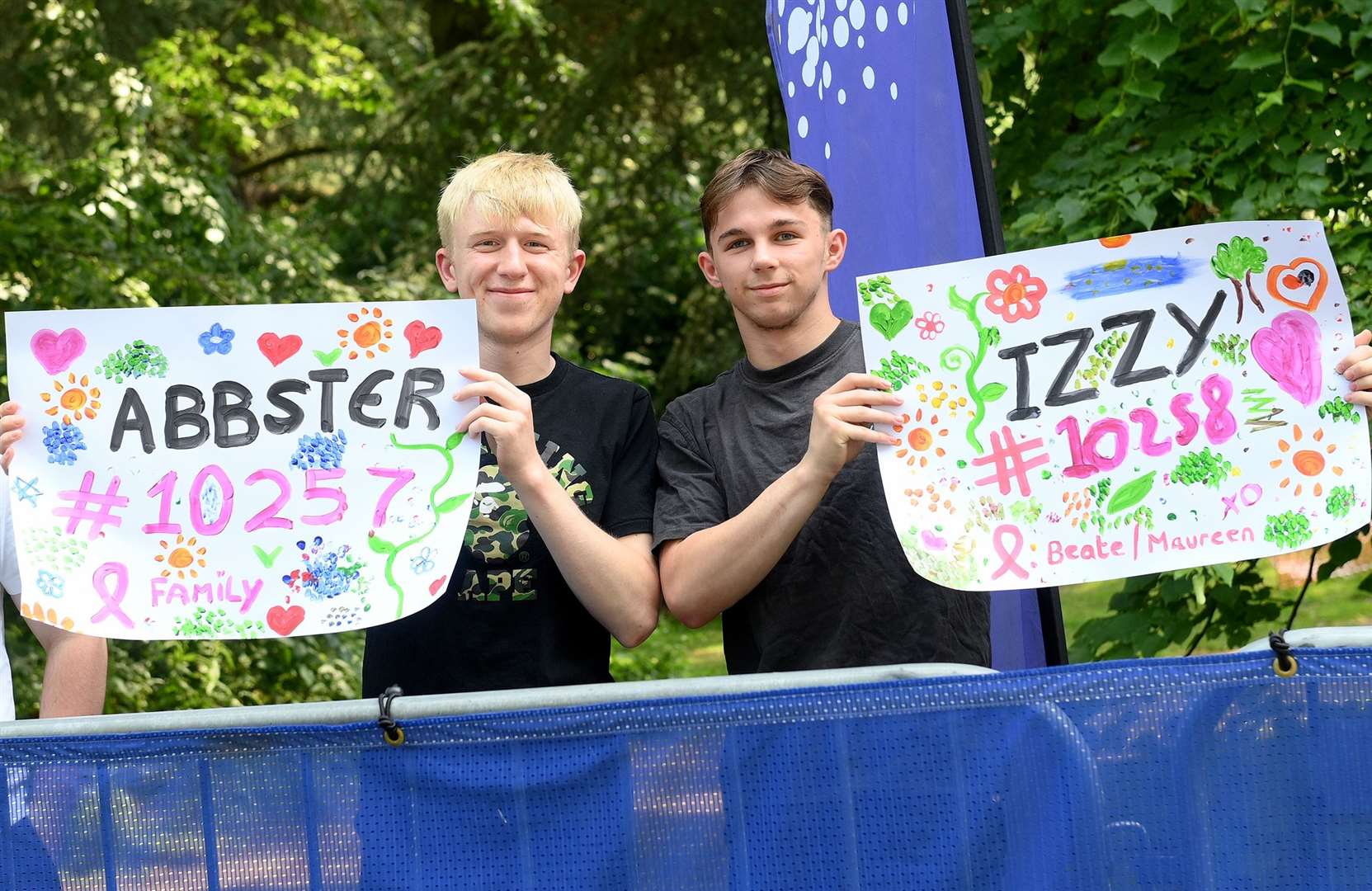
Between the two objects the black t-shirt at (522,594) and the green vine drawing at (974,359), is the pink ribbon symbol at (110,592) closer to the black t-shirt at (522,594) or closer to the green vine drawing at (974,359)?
the black t-shirt at (522,594)

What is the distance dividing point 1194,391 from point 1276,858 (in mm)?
762

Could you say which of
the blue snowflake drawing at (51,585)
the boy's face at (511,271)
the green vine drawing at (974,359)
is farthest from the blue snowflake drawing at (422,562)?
the green vine drawing at (974,359)

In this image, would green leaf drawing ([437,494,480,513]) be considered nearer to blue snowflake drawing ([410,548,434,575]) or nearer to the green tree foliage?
blue snowflake drawing ([410,548,434,575])

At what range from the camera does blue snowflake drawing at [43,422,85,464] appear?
7.80 ft

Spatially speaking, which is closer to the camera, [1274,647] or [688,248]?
[1274,647]

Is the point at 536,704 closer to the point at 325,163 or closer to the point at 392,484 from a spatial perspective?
the point at 392,484

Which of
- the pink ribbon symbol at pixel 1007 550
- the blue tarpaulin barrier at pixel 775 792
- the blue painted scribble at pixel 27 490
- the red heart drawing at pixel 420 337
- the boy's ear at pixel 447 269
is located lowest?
the blue tarpaulin barrier at pixel 775 792

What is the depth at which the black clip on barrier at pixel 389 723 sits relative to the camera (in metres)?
1.97

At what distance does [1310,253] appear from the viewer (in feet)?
7.57

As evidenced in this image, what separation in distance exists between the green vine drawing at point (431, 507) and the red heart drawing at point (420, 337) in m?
0.15

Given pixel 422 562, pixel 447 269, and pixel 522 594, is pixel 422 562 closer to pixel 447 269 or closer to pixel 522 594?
pixel 522 594

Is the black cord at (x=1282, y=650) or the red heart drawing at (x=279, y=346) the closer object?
the black cord at (x=1282, y=650)

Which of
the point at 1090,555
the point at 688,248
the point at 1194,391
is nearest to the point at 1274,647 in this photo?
the point at 1090,555

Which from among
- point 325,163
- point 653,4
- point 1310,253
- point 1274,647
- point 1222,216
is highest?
point 325,163
